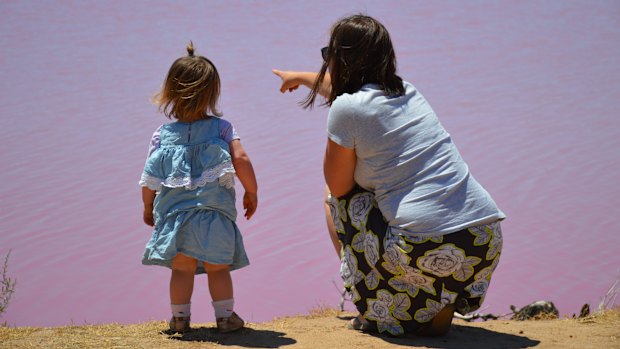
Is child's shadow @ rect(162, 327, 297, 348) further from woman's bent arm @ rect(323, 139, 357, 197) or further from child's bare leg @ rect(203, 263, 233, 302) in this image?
woman's bent arm @ rect(323, 139, 357, 197)

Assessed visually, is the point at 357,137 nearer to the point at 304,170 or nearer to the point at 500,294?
the point at 500,294

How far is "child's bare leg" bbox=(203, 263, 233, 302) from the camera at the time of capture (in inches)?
122

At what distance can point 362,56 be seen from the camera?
2.90 meters

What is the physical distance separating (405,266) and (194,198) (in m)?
0.76

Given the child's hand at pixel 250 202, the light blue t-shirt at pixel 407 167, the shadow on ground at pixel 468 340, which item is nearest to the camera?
the light blue t-shirt at pixel 407 167

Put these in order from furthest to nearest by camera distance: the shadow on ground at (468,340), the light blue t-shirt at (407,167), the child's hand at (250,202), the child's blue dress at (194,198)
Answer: the child's hand at (250,202)
the child's blue dress at (194,198)
the shadow on ground at (468,340)
the light blue t-shirt at (407,167)

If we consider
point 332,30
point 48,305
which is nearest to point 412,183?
point 332,30

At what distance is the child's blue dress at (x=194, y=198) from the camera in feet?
9.89

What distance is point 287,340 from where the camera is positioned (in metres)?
3.04

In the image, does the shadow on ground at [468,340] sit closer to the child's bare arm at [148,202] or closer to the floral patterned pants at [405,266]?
the floral patterned pants at [405,266]

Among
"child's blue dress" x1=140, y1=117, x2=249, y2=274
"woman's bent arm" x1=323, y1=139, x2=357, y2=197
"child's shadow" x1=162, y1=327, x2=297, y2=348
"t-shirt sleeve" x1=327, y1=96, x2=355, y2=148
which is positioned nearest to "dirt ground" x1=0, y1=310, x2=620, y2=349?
"child's shadow" x1=162, y1=327, x2=297, y2=348

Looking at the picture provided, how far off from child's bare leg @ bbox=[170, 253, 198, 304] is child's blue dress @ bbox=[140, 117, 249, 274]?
0.03 meters

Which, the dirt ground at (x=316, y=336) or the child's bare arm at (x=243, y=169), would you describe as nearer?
the dirt ground at (x=316, y=336)

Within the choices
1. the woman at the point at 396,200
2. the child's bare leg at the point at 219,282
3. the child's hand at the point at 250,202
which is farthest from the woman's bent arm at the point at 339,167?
the child's bare leg at the point at 219,282
